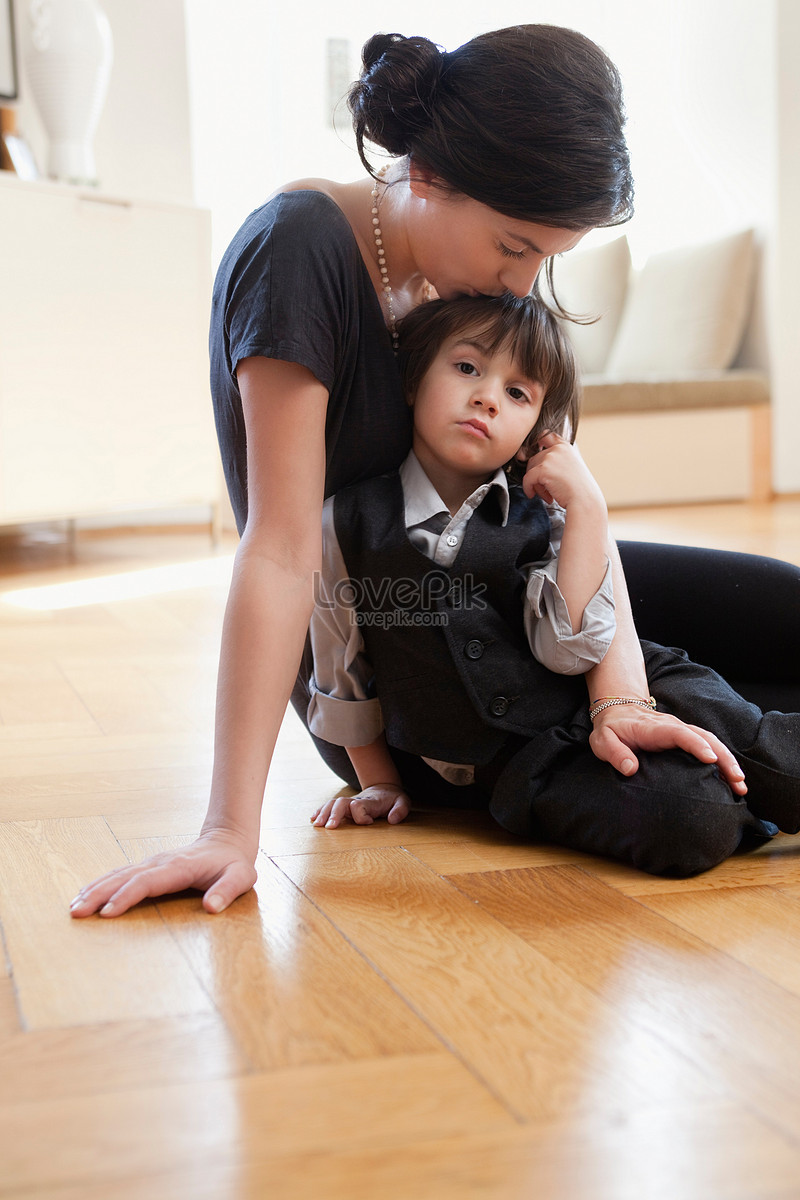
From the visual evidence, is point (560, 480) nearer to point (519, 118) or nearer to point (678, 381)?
point (519, 118)

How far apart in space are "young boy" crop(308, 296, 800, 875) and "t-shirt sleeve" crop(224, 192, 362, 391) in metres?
0.09

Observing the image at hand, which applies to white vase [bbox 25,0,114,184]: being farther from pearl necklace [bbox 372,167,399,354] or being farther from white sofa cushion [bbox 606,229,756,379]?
pearl necklace [bbox 372,167,399,354]

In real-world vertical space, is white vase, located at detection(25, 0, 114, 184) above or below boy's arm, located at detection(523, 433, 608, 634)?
above

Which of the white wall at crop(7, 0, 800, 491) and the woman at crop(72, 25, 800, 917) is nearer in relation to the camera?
the woman at crop(72, 25, 800, 917)

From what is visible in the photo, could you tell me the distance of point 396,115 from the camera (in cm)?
91

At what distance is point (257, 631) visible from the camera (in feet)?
2.75

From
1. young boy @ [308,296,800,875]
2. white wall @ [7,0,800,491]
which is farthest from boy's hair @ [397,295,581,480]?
white wall @ [7,0,800,491]

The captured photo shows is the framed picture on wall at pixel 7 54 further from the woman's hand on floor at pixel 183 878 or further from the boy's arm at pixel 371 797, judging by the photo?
the woman's hand on floor at pixel 183 878

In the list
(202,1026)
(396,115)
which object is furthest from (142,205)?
(202,1026)

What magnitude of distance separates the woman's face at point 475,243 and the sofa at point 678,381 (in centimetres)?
303

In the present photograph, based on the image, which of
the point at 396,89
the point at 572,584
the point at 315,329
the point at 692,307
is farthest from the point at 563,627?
the point at 692,307

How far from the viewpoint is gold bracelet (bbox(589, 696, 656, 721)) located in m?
0.89

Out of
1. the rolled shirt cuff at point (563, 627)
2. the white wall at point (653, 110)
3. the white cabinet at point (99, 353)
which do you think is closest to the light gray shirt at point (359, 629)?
the rolled shirt cuff at point (563, 627)

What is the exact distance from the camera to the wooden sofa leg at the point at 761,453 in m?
4.16
